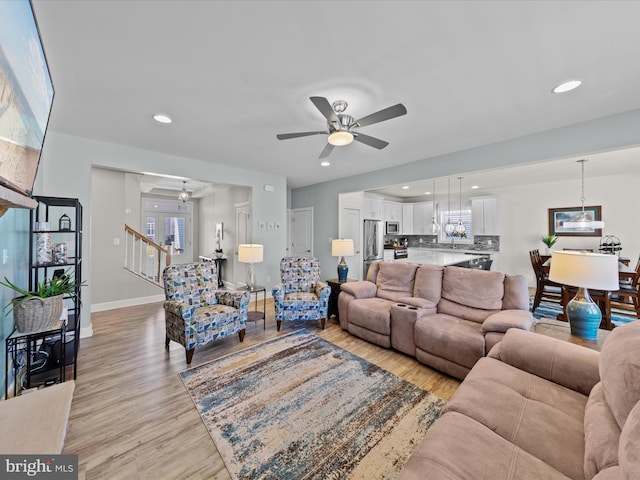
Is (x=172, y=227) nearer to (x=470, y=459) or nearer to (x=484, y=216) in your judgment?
(x=470, y=459)

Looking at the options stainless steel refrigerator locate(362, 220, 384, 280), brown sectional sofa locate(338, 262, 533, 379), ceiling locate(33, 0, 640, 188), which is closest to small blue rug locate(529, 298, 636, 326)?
brown sectional sofa locate(338, 262, 533, 379)

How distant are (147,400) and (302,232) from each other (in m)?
4.77

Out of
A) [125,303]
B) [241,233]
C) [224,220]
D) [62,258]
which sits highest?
[224,220]

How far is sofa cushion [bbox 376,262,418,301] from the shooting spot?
344 centimetres

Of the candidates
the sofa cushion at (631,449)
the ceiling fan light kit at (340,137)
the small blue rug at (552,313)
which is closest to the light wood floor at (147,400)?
the sofa cushion at (631,449)

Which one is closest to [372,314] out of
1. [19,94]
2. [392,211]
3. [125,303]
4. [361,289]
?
[361,289]

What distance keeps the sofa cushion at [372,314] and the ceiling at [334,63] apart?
2123mm

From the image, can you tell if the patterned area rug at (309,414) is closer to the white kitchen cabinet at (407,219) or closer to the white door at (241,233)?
the white door at (241,233)

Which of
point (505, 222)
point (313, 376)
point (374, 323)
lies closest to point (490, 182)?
point (505, 222)

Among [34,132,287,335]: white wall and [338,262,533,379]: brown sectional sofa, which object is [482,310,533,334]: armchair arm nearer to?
[338,262,533,379]: brown sectional sofa

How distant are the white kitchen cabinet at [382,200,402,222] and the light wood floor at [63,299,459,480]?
447 cm

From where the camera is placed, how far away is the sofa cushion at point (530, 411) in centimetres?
107

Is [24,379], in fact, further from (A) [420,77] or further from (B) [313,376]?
(A) [420,77]

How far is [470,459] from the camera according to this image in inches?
39.4
